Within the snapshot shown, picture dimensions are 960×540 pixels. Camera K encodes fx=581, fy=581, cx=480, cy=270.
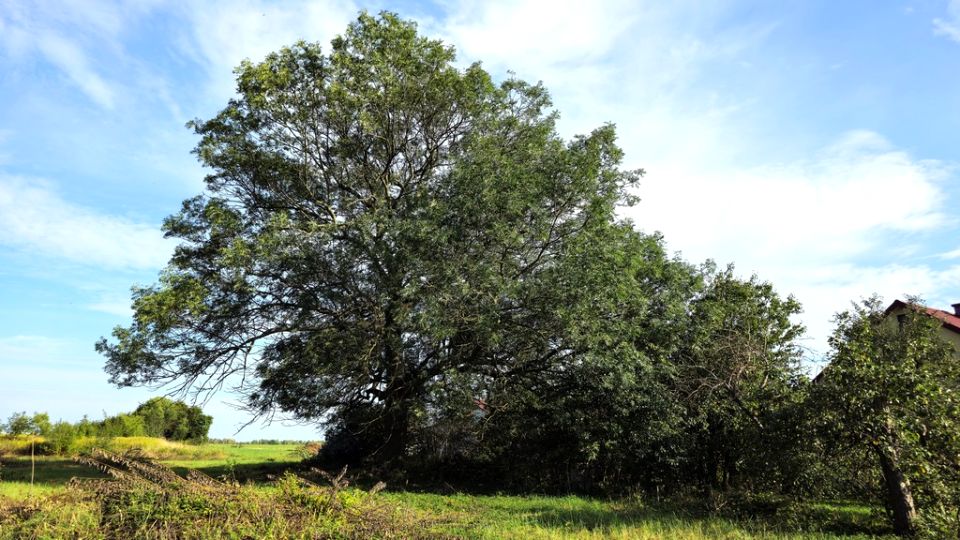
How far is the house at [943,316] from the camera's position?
36.7ft

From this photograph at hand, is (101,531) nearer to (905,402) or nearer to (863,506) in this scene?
(905,402)

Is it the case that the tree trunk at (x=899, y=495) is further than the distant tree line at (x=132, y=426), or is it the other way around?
the distant tree line at (x=132, y=426)

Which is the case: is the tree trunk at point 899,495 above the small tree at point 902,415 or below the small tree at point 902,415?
below

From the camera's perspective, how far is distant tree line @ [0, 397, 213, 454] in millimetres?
20891

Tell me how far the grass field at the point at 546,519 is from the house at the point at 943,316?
384 centimetres

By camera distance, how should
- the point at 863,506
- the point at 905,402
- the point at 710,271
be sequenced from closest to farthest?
1. the point at 905,402
2. the point at 863,506
3. the point at 710,271

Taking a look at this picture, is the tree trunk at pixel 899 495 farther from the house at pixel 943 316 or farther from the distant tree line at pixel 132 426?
the distant tree line at pixel 132 426

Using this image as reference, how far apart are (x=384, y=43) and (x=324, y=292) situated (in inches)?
266

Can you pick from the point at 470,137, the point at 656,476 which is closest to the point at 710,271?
the point at 656,476

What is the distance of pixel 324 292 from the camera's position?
14531 millimetres

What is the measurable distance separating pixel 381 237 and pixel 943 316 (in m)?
13.2

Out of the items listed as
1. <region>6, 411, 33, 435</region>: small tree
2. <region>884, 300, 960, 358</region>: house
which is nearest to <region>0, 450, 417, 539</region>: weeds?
<region>884, 300, 960, 358</region>: house

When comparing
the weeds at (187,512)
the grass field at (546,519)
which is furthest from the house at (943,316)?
the weeds at (187,512)

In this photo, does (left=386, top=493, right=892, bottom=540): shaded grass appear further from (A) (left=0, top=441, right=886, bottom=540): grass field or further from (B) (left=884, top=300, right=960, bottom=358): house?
(B) (left=884, top=300, right=960, bottom=358): house
